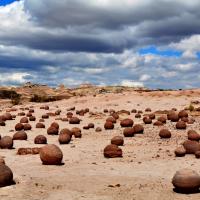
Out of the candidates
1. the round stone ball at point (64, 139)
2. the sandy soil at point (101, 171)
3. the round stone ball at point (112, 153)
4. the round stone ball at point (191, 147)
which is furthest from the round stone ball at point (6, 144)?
the round stone ball at point (191, 147)

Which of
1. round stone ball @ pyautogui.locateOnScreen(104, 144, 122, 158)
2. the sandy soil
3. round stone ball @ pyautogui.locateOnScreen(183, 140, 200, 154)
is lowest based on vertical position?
the sandy soil

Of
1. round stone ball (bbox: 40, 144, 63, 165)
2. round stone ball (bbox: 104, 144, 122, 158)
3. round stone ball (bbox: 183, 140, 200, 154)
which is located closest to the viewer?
round stone ball (bbox: 40, 144, 63, 165)

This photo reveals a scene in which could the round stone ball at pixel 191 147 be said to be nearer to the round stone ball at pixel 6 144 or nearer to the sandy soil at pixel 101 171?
the sandy soil at pixel 101 171

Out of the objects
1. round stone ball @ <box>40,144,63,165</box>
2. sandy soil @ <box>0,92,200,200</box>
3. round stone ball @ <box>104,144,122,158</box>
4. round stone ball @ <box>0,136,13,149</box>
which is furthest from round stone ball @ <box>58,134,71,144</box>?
round stone ball @ <box>40,144,63,165</box>

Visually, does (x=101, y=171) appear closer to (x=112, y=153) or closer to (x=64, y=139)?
(x=112, y=153)

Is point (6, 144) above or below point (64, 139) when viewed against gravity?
below

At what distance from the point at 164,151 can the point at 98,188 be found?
8.09m

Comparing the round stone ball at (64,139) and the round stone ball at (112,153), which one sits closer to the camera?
the round stone ball at (112,153)

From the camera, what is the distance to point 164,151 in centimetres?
2081

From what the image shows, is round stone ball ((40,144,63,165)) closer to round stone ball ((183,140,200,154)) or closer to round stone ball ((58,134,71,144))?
round stone ball ((183,140,200,154))

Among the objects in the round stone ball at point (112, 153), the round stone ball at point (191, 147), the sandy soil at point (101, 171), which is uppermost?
the round stone ball at point (191, 147)

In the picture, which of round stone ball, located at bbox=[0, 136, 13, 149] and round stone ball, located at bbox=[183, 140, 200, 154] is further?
round stone ball, located at bbox=[0, 136, 13, 149]

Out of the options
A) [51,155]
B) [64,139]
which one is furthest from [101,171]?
[64,139]

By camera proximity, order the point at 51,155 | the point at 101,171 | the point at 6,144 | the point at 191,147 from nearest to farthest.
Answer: the point at 101,171 < the point at 51,155 < the point at 191,147 < the point at 6,144
